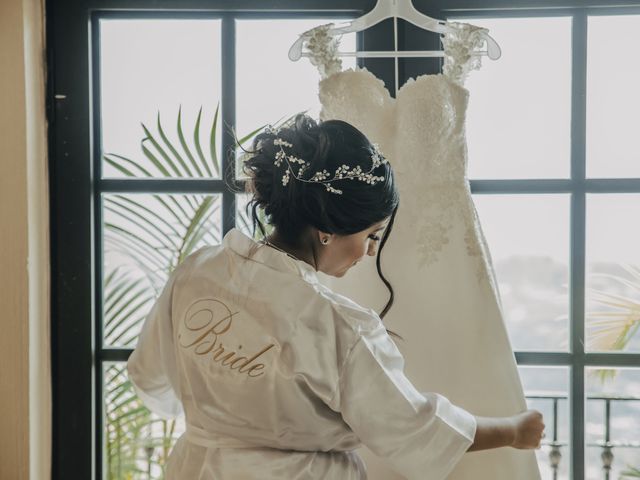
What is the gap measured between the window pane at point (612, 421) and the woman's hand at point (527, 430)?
20.3 inches

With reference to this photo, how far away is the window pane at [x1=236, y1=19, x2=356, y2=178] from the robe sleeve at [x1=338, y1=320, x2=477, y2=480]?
2.38ft

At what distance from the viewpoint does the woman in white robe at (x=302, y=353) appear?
0.97 metres

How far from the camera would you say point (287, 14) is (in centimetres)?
154

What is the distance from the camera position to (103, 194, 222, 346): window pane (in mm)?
1574

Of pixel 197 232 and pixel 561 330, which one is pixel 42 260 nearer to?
pixel 197 232

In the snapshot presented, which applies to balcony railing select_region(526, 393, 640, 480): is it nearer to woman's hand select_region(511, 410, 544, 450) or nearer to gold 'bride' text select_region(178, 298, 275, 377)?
woman's hand select_region(511, 410, 544, 450)

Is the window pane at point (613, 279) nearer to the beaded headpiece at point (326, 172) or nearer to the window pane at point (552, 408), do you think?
the window pane at point (552, 408)

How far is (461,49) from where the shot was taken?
125cm

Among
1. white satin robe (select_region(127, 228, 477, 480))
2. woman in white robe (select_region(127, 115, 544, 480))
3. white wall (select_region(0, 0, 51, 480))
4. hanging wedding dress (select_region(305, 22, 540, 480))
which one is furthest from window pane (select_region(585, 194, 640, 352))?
white wall (select_region(0, 0, 51, 480))

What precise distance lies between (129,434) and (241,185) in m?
0.65

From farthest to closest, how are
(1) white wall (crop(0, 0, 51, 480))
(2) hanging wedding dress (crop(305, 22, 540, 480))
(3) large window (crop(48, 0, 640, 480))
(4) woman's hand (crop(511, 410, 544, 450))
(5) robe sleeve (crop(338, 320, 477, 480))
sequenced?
(3) large window (crop(48, 0, 640, 480)) → (1) white wall (crop(0, 0, 51, 480)) → (2) hanging wedding dress (crop(305, 22, 540, 480)) → (4) woman's hand (crop(511, 410, 544, 450)) → (5) robe sleeve (crop(338, 320, 477, 480))

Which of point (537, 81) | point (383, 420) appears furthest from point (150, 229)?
point (537, 81)

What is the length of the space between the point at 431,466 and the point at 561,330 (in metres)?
0.67

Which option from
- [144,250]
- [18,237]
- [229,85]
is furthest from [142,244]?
[229,85]
